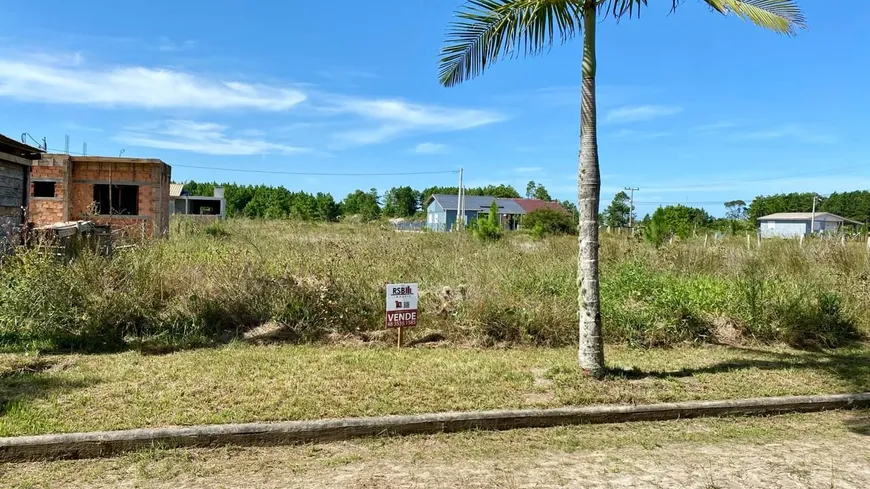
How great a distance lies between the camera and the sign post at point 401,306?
667 cm

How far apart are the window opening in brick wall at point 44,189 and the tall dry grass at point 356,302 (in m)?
12.4

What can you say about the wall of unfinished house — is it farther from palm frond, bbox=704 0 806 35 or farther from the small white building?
the small white building

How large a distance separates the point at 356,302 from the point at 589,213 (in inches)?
135

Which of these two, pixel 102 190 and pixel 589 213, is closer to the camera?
pixel 589 213

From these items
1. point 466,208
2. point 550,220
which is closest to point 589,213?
point 550,220

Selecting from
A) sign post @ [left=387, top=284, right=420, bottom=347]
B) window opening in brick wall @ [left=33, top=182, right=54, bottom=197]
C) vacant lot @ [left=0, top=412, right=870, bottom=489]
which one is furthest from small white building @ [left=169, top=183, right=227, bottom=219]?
vacant lot @ [left=0, top=412, right=870, bottom=489]

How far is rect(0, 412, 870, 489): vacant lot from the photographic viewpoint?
3.54 meters

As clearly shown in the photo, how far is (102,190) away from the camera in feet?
62.2

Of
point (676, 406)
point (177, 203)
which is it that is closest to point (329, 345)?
point (676, 406)

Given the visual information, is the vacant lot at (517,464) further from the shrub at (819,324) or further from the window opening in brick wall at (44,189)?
the window opening in brick wall at (44,189)

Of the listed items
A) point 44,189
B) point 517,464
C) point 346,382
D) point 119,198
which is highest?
point 44,189

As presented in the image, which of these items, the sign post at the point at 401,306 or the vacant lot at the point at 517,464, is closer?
the vacant lot at the point at 517,464

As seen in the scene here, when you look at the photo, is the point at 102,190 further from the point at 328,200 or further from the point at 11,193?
the point at 328,200

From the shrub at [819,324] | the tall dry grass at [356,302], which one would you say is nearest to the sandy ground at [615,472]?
the tall dry grass at [356,302]
